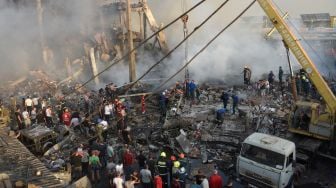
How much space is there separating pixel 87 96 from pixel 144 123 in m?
3.13

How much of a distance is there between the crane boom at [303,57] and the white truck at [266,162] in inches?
81.5

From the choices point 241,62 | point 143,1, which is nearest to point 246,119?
point 241,62

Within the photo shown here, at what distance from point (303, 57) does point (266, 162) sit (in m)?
3.51

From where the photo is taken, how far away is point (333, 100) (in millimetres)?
12539

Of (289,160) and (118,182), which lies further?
(289,160)

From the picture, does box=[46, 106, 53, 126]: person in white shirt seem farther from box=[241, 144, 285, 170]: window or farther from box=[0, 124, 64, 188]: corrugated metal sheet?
box=[241, 144, 285, 170]: window

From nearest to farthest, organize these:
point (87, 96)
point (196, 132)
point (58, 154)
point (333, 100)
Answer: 1. point (333, 100)
2. point (58, 154)
3. point (196, 132)
4. point (87, 96)

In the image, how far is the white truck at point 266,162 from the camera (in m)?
11.3

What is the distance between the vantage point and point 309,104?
1370 centimetres

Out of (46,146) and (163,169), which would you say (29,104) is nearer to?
(46,146)

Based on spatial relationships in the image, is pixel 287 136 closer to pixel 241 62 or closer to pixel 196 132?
pixel 196 132

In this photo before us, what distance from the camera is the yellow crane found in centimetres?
1263

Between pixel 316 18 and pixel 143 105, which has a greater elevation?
pixel 316 18

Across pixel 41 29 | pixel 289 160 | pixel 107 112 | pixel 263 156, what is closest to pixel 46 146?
pixel 107 112
